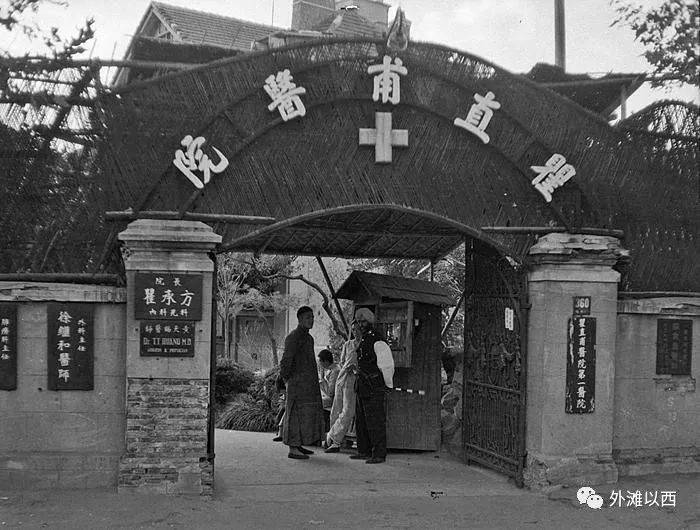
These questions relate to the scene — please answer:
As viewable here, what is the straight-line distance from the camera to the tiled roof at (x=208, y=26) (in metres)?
18.1

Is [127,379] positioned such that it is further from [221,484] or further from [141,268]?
[221,484]

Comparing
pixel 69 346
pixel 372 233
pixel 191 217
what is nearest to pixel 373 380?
pixel 372 233

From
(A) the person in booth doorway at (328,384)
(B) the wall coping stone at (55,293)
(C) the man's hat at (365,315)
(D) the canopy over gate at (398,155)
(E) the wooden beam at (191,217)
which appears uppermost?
(D) the canopy over gate at (398,155)

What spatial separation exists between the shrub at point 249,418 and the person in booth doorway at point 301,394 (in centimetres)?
281

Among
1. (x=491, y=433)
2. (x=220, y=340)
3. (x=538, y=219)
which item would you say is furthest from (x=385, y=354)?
(x=220, y=340)

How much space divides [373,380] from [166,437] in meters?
2.76

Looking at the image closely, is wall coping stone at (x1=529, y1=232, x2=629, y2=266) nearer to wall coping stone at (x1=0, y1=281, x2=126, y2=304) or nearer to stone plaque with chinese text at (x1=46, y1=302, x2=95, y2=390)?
wall coping stone at (x1=0, y1=281, x2=126, y2=304)

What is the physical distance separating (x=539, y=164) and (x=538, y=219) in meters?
0.52

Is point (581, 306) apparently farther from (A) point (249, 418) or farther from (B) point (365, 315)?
(A) point (249, 418)

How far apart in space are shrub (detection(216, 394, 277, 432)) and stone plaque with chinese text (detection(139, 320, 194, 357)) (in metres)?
5.25

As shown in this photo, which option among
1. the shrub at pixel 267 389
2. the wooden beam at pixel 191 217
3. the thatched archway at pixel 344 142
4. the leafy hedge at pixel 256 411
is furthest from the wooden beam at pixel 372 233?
the leafy hedge at pixel 256 411

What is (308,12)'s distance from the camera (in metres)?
19.9

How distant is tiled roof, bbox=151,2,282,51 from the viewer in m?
18.1

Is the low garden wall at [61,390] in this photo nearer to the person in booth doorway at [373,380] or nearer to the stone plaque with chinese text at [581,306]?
the person in booth doorway at [373,380]
